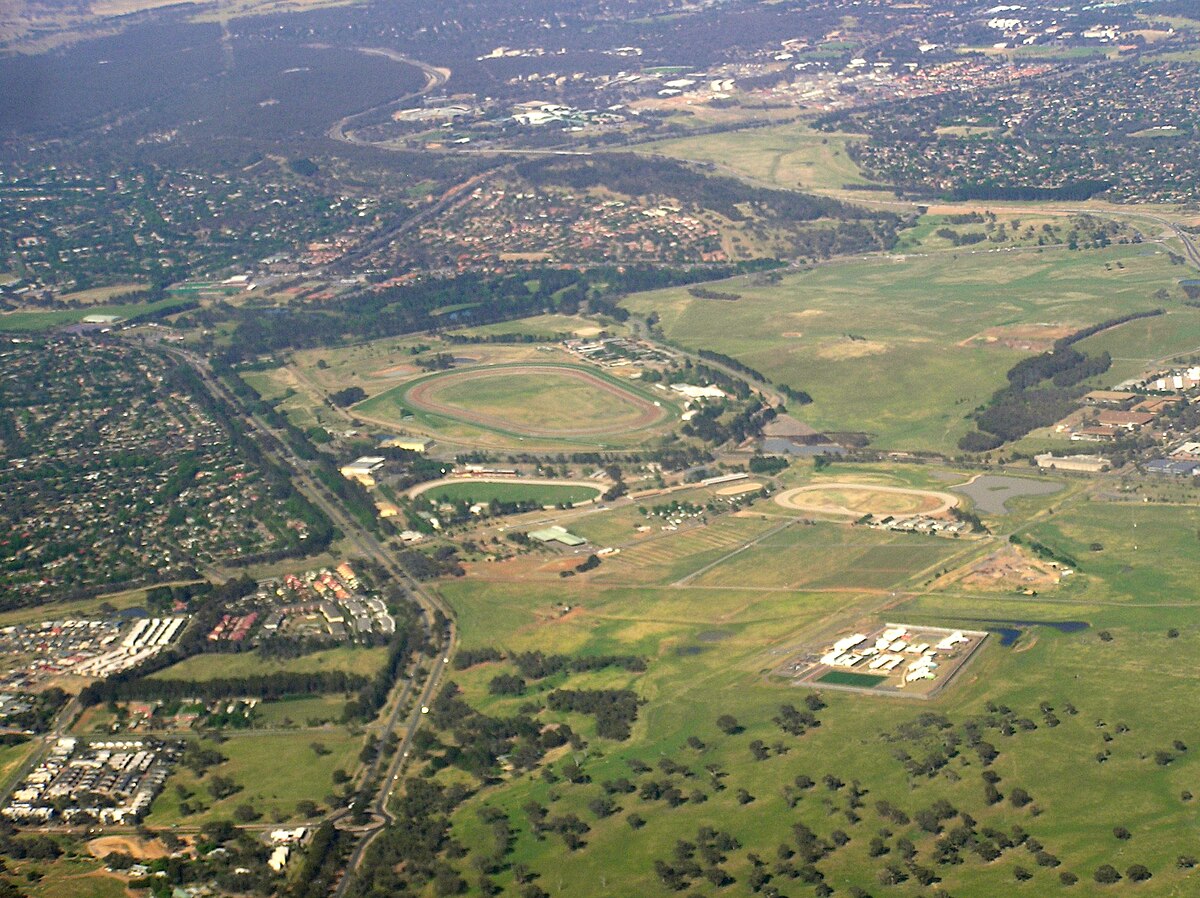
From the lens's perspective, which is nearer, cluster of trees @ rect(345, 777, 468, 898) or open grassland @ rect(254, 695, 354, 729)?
cluster of trees @ rect(345, 777, 468, 898)

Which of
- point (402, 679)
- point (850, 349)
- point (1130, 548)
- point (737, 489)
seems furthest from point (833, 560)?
point (850, 349)

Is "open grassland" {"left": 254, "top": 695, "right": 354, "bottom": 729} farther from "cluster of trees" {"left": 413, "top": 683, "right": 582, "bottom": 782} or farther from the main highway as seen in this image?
"cluster of trees" {"left": 413, "top": 683, "right": 582, "bottom": 782}

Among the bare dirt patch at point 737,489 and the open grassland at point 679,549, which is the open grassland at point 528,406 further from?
the open grassland at point 679,549

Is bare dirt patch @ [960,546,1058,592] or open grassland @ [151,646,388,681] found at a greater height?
open grassland @ [151,646,388,681]

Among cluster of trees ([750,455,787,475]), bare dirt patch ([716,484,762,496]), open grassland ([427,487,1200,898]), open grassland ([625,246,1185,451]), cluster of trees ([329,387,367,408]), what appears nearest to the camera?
open grassland ([427,487,1200,898])

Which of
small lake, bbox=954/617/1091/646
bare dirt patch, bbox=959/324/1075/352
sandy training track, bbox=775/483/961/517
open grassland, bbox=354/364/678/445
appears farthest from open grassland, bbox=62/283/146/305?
small lake, bbox=954/617/1091/646

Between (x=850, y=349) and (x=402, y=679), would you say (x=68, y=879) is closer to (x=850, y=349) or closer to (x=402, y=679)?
(x=402, y=679)
